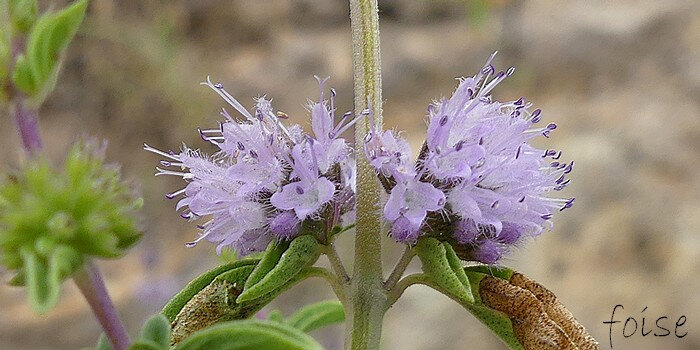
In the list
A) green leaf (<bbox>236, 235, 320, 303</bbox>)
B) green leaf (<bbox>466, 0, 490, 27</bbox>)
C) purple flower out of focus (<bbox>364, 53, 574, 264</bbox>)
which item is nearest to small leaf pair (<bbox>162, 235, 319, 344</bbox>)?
green leaf (<bbox>236, 235, 320, 303</bbox>)

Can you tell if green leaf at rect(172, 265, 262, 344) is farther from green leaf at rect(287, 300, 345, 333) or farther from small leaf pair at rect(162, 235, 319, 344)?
green leaf at rect(287, 300, 345, 333)

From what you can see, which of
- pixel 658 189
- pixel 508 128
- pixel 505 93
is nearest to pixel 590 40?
pixel 505 93

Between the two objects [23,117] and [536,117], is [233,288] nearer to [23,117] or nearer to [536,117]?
[23,117]

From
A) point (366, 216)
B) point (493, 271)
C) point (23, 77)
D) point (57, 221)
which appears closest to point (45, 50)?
point (23, 77)

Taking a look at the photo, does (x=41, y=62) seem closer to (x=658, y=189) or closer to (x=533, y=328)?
(x=533, y=328)

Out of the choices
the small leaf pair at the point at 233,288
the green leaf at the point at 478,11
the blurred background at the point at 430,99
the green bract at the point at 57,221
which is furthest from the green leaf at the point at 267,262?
the green leaf at the point at 478,11

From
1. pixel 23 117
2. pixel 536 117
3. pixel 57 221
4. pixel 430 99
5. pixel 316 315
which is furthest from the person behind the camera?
pixel 430 99
